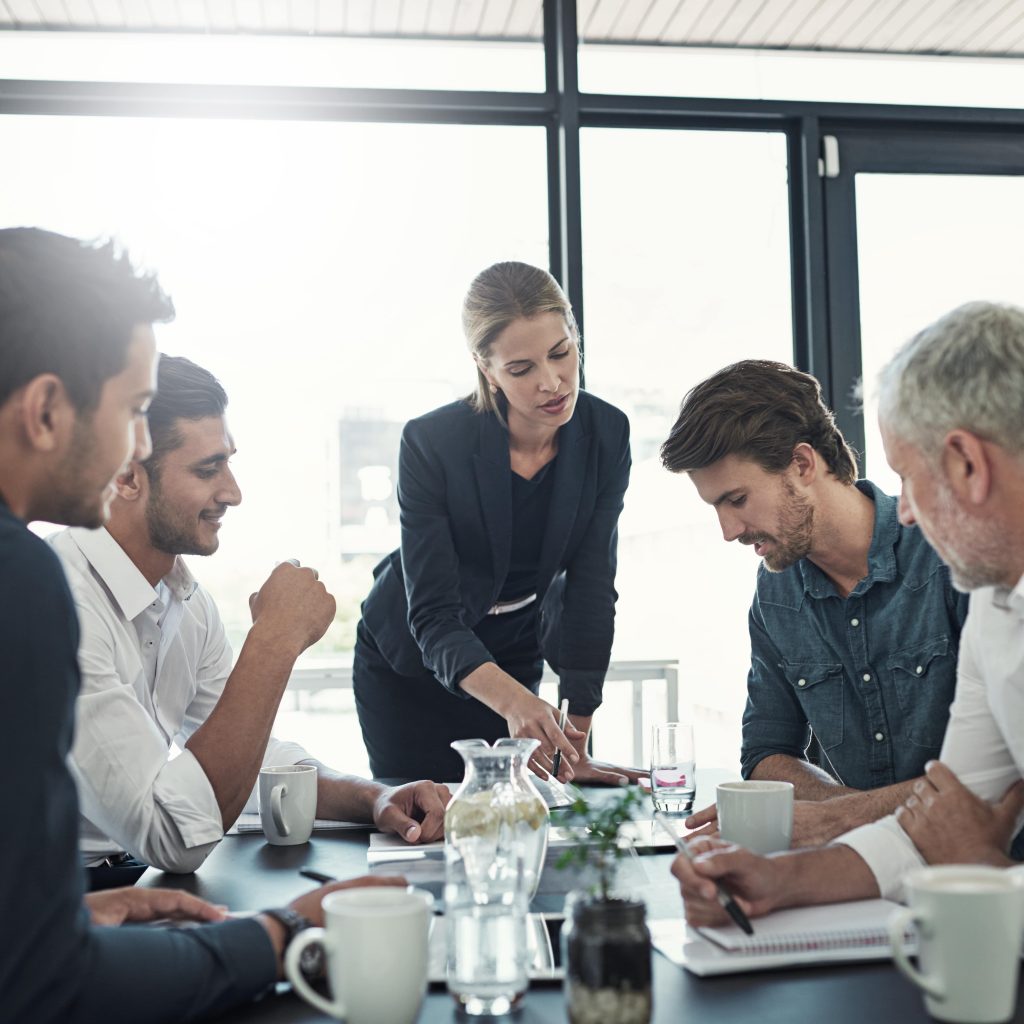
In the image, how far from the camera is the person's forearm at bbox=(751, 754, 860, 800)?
1.79 m

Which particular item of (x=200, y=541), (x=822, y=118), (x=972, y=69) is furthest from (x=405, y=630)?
(x=972, y=69)

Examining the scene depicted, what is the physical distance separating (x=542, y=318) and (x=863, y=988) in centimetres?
167

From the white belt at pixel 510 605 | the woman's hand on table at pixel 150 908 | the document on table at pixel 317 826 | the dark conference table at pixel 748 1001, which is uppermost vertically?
the white belt at pixel 510 605

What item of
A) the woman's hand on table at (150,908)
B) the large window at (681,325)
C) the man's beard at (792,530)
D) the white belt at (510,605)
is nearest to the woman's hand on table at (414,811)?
the woman's hand on table at (150,908)

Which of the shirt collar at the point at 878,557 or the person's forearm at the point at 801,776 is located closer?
the person's forearm at the point at 801,776

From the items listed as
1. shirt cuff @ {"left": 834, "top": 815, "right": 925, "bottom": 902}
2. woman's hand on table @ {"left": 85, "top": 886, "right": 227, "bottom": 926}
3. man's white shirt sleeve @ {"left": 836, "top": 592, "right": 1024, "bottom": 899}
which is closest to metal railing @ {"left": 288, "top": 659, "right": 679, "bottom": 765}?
man's white shirt sleeve @ {"left": 836, "top": 592, "right": 1024, "bottom": 899}

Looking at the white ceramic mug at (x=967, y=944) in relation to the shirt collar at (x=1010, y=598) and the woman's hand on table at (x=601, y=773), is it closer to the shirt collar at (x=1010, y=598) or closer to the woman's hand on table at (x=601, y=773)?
the shirt collar at (x=1010, y=598)

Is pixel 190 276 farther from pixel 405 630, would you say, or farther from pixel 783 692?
pixel 783 692

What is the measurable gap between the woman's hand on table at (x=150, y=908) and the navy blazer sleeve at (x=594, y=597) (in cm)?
142

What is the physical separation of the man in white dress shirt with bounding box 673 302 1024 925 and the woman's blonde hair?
1166 millimetres

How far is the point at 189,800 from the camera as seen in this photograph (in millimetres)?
1571

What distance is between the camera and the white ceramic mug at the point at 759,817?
4.69 ft

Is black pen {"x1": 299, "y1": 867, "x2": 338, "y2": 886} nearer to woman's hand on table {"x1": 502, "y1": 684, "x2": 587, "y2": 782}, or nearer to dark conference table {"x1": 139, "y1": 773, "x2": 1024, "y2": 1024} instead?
dark conference table {"x1": 139, "y1": 773, "x2": 1024, "y2": 1024}

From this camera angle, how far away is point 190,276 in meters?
3.68
